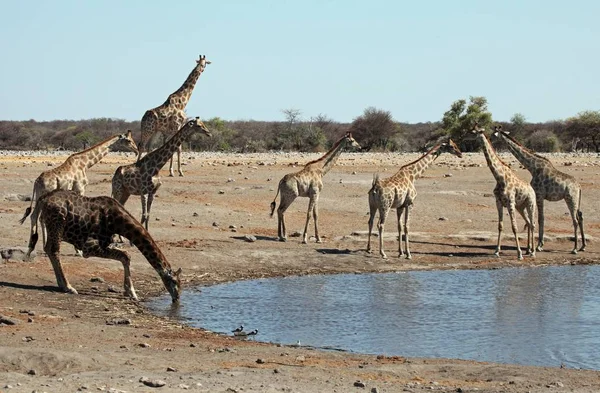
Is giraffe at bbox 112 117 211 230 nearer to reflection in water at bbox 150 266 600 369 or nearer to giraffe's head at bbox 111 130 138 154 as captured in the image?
giraffe's head at bbox 111 130 138 154

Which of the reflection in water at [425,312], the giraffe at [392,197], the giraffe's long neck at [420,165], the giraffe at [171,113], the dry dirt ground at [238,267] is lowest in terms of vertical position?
the reflection in water at [425,312]

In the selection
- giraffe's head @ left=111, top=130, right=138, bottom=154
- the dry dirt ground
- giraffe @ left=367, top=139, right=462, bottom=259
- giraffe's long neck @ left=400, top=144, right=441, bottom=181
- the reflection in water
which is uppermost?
giraffe's head @ left=111, top=130, right=138, bottom=154

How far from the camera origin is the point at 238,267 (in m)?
18.0

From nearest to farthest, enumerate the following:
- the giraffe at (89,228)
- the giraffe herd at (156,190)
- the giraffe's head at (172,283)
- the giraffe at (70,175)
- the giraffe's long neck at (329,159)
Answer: the giraffe at (89,228) < the giraffe herd at (156,190) < the giraffe's head at (172,283) < the giraffe at (70,175) < the giraffe's long neck at (329,159)

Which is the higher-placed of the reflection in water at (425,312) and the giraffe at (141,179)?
the giraffe at (141,179)

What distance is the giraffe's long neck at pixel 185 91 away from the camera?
89.2ft

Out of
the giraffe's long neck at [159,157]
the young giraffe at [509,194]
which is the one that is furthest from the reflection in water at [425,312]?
the giraffe's long neck at [159,157]

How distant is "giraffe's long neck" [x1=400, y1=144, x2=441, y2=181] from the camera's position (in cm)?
2000

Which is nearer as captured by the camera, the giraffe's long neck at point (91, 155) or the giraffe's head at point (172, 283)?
the giraffe's head at point (172, 283)

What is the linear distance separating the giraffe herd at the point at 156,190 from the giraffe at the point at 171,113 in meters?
5.72

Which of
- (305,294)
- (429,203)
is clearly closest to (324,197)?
(429,203)

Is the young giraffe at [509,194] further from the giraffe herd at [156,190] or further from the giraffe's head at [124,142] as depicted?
the giraffe's head at [124,142]

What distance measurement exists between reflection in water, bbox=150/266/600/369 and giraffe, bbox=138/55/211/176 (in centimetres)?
1052

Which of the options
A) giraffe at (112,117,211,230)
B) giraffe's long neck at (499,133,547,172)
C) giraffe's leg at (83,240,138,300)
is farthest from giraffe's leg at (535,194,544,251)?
giraffe's leg at (83,240,138,300)
